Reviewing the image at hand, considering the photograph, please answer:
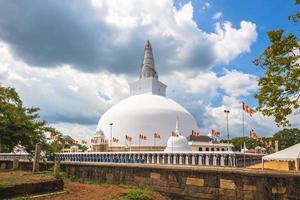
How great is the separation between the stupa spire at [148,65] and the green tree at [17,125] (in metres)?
48.5

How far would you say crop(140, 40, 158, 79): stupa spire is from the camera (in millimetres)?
69438

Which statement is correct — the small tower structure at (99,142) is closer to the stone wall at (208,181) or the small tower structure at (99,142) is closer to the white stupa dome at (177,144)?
the white stupa dome at (177,144)

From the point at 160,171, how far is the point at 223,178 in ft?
12.9

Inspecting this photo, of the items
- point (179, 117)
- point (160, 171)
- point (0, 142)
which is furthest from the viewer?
point (179, 117)

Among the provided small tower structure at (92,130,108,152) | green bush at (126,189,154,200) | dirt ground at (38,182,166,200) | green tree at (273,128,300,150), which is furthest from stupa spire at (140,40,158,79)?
green bush at (126,189,154,200)

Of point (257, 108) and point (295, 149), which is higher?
point (257, 108)

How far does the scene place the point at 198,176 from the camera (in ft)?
46.4

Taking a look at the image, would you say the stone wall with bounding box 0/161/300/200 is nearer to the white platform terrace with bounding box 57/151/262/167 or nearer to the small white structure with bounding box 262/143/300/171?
the small white structure with bounding box 262/143/300/171

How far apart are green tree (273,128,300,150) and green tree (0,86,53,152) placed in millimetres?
55110

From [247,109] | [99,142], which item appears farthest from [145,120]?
[247,109]

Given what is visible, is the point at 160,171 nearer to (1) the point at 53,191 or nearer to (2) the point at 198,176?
(2) the point at 198,176

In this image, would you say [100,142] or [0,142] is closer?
[0,142]

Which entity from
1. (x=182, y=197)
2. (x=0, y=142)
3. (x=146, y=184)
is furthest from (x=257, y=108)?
(x=0, y=142)

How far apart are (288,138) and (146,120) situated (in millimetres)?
31583
